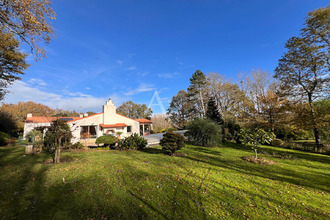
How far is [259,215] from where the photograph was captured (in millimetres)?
2758

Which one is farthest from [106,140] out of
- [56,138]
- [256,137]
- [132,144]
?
[256,137]

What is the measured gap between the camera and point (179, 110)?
128 ft

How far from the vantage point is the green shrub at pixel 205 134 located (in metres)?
12.2

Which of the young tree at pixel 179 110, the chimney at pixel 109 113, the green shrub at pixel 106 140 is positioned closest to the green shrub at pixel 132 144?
the green shrub at pixel 106 140

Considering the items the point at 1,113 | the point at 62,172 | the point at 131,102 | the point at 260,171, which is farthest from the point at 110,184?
the point at 131,102

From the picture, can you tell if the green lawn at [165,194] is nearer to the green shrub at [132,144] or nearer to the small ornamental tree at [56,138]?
the small ornamental tree at [56,138]

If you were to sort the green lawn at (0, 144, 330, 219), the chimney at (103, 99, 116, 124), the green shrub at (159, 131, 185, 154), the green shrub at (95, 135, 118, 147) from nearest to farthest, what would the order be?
1. the green lawn at (0, 144, 330, 219)
2. the green shrub at (159, 131, 185, 154)
3. the green shrub at (95, 135, 118, 147)
4. the chimney at (103, 99, 116, 124)

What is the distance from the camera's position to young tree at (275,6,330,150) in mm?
A: 10416

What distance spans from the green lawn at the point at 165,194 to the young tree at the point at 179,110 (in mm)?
32082

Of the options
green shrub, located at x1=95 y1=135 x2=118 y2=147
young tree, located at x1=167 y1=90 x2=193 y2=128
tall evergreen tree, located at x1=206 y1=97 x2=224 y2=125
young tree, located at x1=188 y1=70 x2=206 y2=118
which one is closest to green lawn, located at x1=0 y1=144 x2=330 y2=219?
green shrub, located at x1=95 y1=135 x2=118 y2=147

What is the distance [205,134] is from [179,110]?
86.9ft

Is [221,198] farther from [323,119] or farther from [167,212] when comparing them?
[323,119]

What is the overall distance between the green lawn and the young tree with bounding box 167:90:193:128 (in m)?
32.1

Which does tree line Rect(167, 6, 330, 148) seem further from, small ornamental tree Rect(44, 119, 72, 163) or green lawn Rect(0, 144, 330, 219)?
small ornamental tree Rect(44, 119, 72, 163)
